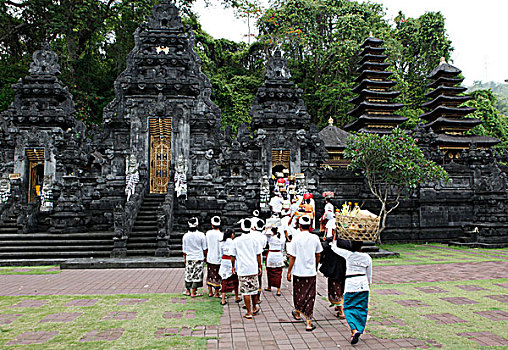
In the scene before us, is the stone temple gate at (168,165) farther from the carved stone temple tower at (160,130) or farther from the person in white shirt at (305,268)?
the person in white shirt at (305,268)

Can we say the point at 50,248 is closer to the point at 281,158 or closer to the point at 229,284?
the point at 229,284

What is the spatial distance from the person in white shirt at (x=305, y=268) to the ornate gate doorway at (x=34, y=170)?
19.3 m

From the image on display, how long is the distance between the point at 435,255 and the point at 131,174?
13.9 m

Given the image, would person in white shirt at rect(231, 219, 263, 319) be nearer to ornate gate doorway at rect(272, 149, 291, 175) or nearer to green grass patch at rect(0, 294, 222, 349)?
green grass patch at rect(0, 294, 222, 349)

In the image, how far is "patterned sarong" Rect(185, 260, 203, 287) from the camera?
7970 mm

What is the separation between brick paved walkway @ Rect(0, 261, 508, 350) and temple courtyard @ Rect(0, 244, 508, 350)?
0.02 metres

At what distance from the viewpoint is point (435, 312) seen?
265 inches

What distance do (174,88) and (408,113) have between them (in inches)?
974

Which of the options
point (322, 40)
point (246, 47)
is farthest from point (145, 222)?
point (246, 47)

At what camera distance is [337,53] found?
33469 millimetres

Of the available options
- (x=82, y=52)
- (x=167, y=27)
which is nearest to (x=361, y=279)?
(x=167, y=27)

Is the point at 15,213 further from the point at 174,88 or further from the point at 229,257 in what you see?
the point at 229,257

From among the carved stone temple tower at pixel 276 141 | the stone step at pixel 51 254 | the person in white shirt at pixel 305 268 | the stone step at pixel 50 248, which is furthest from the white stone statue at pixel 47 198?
the person in white shirt at pixel 305 268

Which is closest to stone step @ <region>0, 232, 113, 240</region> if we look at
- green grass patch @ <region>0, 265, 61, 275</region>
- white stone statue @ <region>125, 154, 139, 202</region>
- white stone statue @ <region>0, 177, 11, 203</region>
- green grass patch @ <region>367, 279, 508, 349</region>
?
green grass patch @ <region>0, 265, 61, 275</region>
